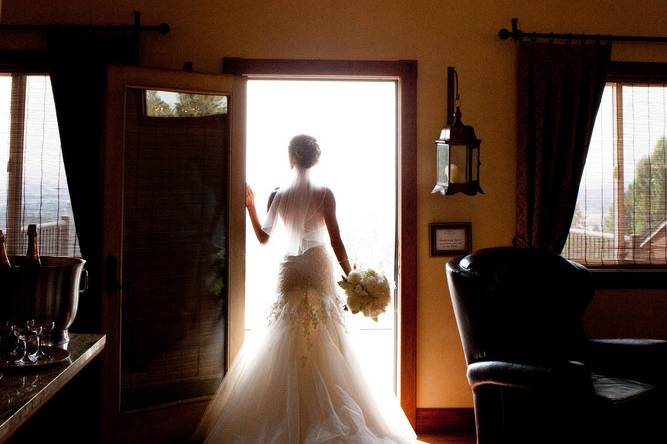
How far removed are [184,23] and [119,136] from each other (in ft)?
2.81

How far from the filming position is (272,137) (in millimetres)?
6672

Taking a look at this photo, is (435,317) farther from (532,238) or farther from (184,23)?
(184,23)

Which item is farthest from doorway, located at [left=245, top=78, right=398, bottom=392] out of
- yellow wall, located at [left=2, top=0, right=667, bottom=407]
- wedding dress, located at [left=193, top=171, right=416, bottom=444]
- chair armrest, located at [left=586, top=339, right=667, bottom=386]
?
chair armrest, located at [left=586, top=339, right=667, bottom=386]

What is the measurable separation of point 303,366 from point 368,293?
55 cm

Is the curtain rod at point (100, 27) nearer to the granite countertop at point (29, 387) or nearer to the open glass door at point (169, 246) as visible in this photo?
the open glass door at point (169, 246)

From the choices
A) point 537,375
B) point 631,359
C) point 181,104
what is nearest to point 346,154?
point 181,104

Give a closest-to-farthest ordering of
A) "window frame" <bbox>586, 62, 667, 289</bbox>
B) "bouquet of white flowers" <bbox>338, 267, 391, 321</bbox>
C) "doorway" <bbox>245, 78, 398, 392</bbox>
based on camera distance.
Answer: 1. "bouquet of white flowers" <bbox>338, 267, 391, 321</bbox>
2. "window frame" <bbox>586, 62, 667, 289</bbox>
3. "doorway" <bbox>245, 78, 398, 392</bbox>

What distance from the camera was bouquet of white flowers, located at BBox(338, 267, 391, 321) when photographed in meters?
3.46

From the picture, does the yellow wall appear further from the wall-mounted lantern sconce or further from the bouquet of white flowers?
the bouquet of white flowers

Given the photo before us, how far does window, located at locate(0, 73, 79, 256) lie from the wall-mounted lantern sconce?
7.52 feet

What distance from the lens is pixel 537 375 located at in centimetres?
262

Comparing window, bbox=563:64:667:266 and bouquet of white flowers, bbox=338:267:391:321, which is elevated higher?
window, bbox=563:64:667:266

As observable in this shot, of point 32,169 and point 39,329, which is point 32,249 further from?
point 32,169

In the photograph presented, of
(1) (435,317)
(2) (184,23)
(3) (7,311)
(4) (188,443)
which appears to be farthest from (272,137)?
(3) (7,311)
